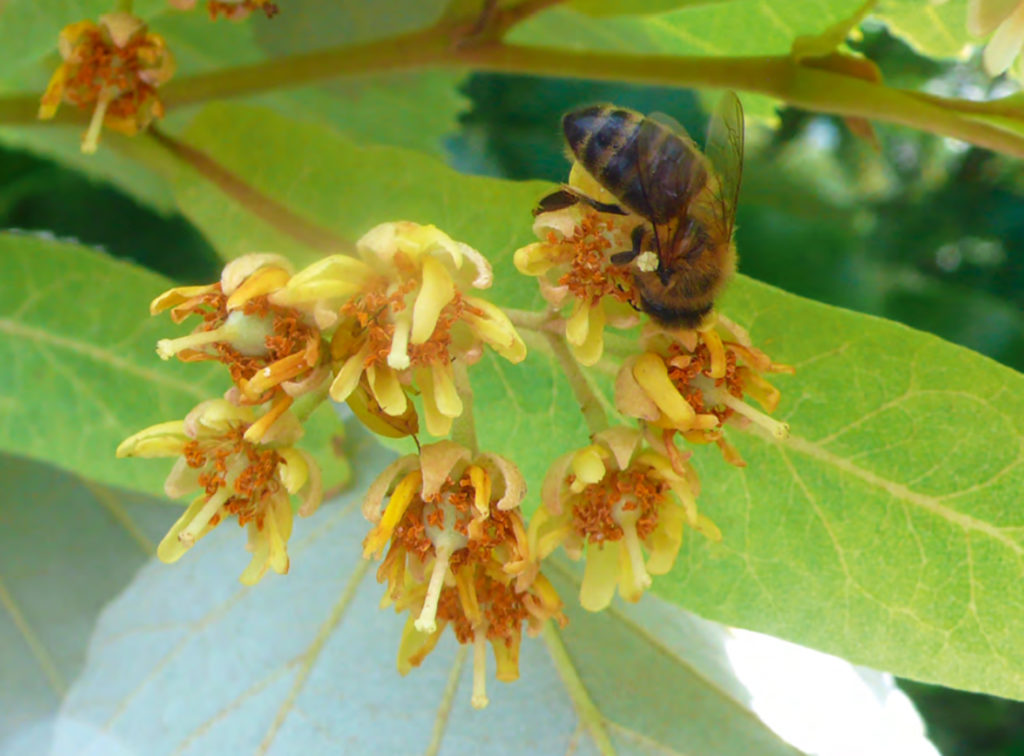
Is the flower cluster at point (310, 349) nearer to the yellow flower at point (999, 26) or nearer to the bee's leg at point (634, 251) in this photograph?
the bee's leg at point (634, 251)

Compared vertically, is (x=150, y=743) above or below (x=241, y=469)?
below

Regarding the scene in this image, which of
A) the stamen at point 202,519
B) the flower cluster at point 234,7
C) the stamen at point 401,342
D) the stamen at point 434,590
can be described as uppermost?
the flower cluster at point 234,7

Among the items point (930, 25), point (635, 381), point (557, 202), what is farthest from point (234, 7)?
point (930, 25)

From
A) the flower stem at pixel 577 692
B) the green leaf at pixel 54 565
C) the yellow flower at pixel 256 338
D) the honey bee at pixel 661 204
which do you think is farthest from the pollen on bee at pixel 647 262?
the green leaf at pixel 54 565

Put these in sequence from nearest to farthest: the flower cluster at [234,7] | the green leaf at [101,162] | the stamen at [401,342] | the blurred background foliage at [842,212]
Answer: the stamen at [401,342] < the flower cluster at [234,7] < the green leaf at [101,162] < the blurred background foliage at [842,212]

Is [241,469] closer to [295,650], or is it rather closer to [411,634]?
[411,634]

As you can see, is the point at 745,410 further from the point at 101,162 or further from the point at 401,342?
the point at 101,162

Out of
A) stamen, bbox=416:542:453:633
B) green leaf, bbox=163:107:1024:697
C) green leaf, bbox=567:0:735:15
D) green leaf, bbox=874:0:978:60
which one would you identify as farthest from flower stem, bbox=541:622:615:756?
green leaf, bbox=874:0:978:60

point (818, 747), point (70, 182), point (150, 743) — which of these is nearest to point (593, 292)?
point (818, 747)
